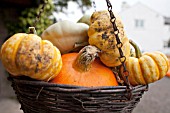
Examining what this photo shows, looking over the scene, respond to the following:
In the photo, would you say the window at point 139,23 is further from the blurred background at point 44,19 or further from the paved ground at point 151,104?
the paved ground at point 151,104

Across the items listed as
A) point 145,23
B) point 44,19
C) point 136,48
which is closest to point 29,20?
point 44,19

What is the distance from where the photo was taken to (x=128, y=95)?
2.01ft

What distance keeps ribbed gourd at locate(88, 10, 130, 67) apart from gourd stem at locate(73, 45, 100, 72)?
2 centimetres

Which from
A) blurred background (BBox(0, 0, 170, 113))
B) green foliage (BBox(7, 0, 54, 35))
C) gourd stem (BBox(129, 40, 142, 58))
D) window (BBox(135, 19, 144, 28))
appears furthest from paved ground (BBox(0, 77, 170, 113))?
window (BBox(135, 19, 144, 28))

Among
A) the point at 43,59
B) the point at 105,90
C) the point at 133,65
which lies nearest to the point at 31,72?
the point at 43,59

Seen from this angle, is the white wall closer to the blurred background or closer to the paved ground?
the blurred background

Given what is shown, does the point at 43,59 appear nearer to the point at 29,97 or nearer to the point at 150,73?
the point at 29,97

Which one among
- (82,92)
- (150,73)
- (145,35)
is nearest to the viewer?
(82,92)

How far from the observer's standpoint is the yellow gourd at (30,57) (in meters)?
0.59

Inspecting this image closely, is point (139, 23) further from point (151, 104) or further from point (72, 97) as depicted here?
point (72, 97)

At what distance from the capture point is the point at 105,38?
67 cm

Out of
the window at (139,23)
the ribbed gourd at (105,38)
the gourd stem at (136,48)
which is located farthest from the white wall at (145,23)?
the ribbed gourd at (105,38)

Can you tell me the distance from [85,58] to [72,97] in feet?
0.41

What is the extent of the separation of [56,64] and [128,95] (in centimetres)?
19
